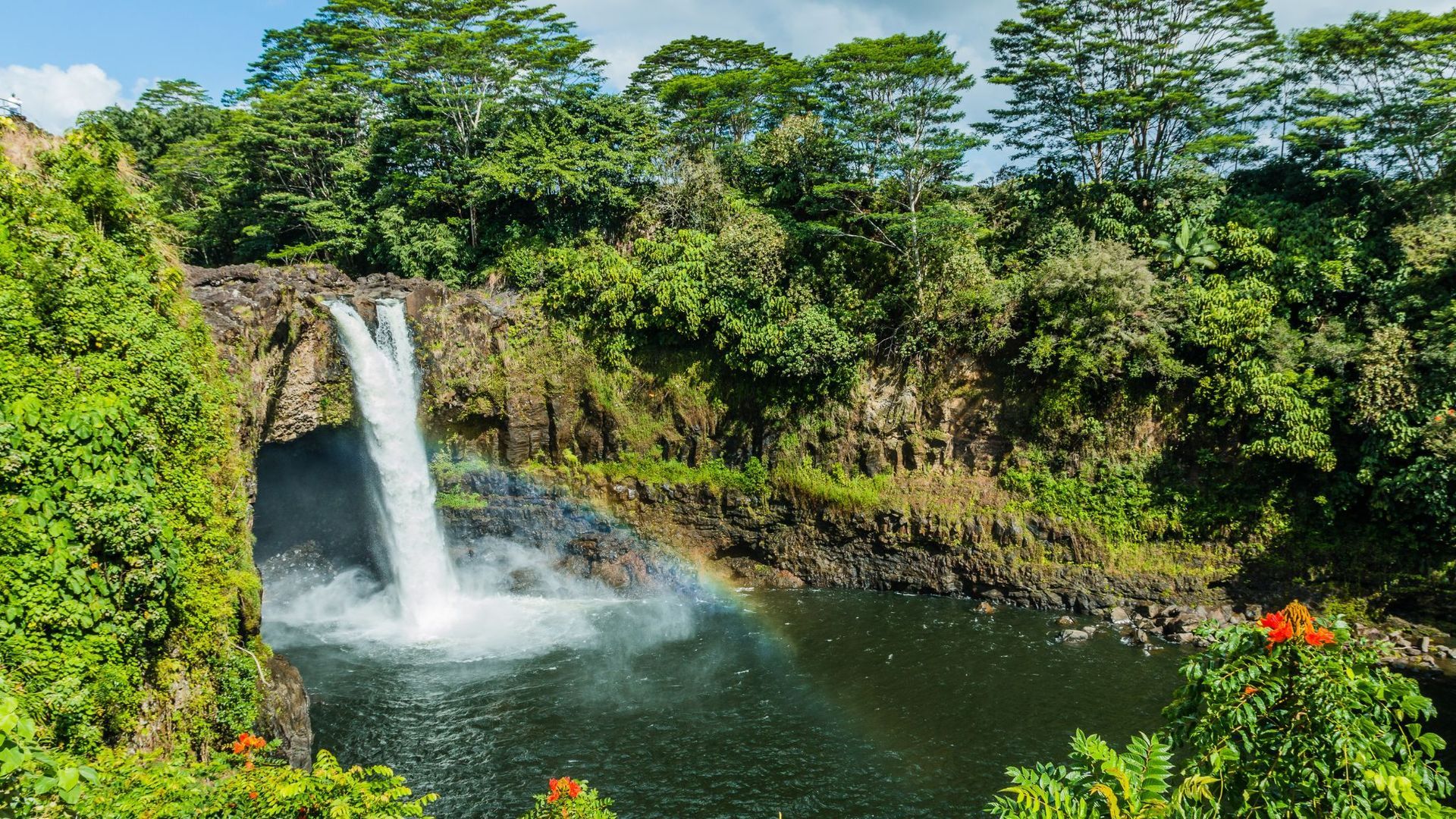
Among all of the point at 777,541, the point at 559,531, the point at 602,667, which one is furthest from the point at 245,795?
the point at 777,541

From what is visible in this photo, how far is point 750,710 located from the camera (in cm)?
1695

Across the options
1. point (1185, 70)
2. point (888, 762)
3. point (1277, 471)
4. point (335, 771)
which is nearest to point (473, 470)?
point (888, 762)

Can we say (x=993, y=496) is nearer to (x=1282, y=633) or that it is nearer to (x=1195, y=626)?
(x=1195, y=626)

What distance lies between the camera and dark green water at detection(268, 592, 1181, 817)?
14.1 metres

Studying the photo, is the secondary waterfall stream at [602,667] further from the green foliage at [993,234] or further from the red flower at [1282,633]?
the red flower at [1282,633]

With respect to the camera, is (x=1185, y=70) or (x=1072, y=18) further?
(x=1072, y=18)

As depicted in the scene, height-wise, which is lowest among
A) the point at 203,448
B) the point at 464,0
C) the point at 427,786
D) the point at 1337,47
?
the point at 427,786

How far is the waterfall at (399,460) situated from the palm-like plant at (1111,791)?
2157cm

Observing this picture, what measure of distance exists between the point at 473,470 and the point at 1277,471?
24615mm

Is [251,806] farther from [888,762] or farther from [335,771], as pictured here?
[888,762]

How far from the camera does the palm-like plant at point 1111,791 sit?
14.1 feet

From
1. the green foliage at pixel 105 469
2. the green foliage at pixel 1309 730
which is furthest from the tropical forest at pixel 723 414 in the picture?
the green foliage at pixel 1309 730

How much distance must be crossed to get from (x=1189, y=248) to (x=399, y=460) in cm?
2556

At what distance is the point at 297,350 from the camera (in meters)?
22.7
